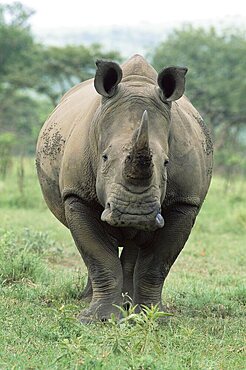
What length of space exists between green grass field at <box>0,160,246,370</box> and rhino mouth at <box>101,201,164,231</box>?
56cm

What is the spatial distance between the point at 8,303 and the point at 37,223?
510 centimetres

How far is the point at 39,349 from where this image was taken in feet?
15.1

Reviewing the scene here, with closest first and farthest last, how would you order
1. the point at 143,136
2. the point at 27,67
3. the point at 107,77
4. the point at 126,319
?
the point at 126,319 → the point at 143,136 → the point at 107,77 → the point at 27,67

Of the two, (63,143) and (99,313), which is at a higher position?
(63,143)

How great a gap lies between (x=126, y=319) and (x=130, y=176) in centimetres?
98

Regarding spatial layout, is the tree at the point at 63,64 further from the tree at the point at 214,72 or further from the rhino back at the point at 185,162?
the rhino back at the point at 185,162

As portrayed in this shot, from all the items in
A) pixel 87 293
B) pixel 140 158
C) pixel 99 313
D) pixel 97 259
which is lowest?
pixel 87 293

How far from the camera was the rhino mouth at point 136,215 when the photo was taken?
16.1 ft

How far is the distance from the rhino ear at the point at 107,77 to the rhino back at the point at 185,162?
1.63 ft

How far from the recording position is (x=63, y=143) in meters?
6.37

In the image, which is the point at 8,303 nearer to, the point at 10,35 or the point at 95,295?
the point at 95,295

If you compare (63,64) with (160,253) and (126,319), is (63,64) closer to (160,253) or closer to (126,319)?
(160,253)

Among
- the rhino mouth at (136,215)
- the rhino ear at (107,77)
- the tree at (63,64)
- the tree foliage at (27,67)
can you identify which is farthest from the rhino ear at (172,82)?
the tree at (63,64)

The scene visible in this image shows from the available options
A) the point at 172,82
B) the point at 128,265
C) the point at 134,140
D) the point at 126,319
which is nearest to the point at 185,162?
the point at 172,82
